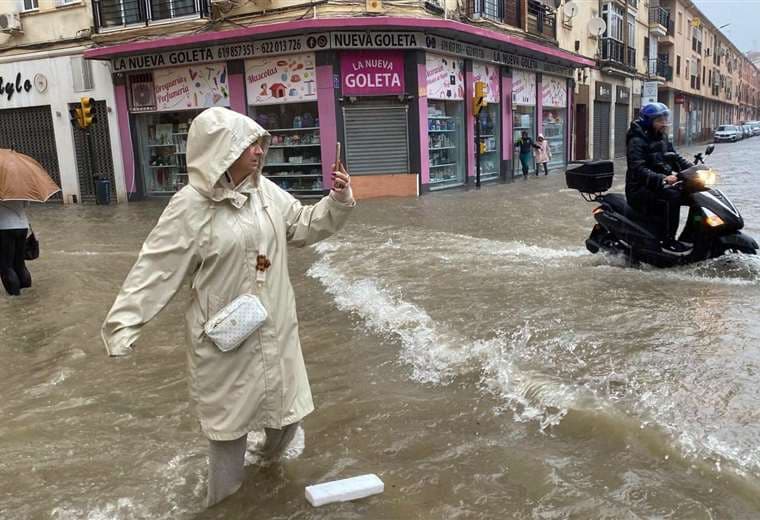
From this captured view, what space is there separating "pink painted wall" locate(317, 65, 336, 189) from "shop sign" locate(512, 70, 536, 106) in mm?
8120

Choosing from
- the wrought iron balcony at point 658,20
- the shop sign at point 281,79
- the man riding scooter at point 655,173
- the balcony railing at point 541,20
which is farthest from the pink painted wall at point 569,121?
the man riding scooter at point 655,173

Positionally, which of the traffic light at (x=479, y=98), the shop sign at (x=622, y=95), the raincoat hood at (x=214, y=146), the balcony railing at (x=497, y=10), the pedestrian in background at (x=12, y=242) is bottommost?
the pedestrian in background at (x=12, y=242)

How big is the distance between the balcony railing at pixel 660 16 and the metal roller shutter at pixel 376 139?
28205 millimetres

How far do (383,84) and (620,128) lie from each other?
22.5 meters

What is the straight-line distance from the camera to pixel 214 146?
278 centimetres

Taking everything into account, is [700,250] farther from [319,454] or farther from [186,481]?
[186,481]

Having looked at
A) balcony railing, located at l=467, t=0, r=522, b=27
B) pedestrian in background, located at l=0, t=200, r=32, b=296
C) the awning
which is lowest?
pedestrian in background, located at l=0, t=200, r=32, b=296

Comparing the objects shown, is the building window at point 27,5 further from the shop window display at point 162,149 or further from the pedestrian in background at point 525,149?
the pedestrian in background at point 525,149

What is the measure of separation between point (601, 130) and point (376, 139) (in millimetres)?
18840

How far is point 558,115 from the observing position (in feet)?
90.1

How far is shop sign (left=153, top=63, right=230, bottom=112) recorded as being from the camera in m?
18.4

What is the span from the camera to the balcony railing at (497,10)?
20.2m

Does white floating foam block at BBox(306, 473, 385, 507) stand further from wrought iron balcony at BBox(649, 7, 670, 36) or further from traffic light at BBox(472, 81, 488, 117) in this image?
wrought iron balcony at BBox(649, 7, 670, 36)

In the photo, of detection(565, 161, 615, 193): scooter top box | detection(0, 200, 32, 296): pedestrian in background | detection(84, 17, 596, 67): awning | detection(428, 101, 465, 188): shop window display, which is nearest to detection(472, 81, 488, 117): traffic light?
detection(428, 101, 465, 188): shop window display
